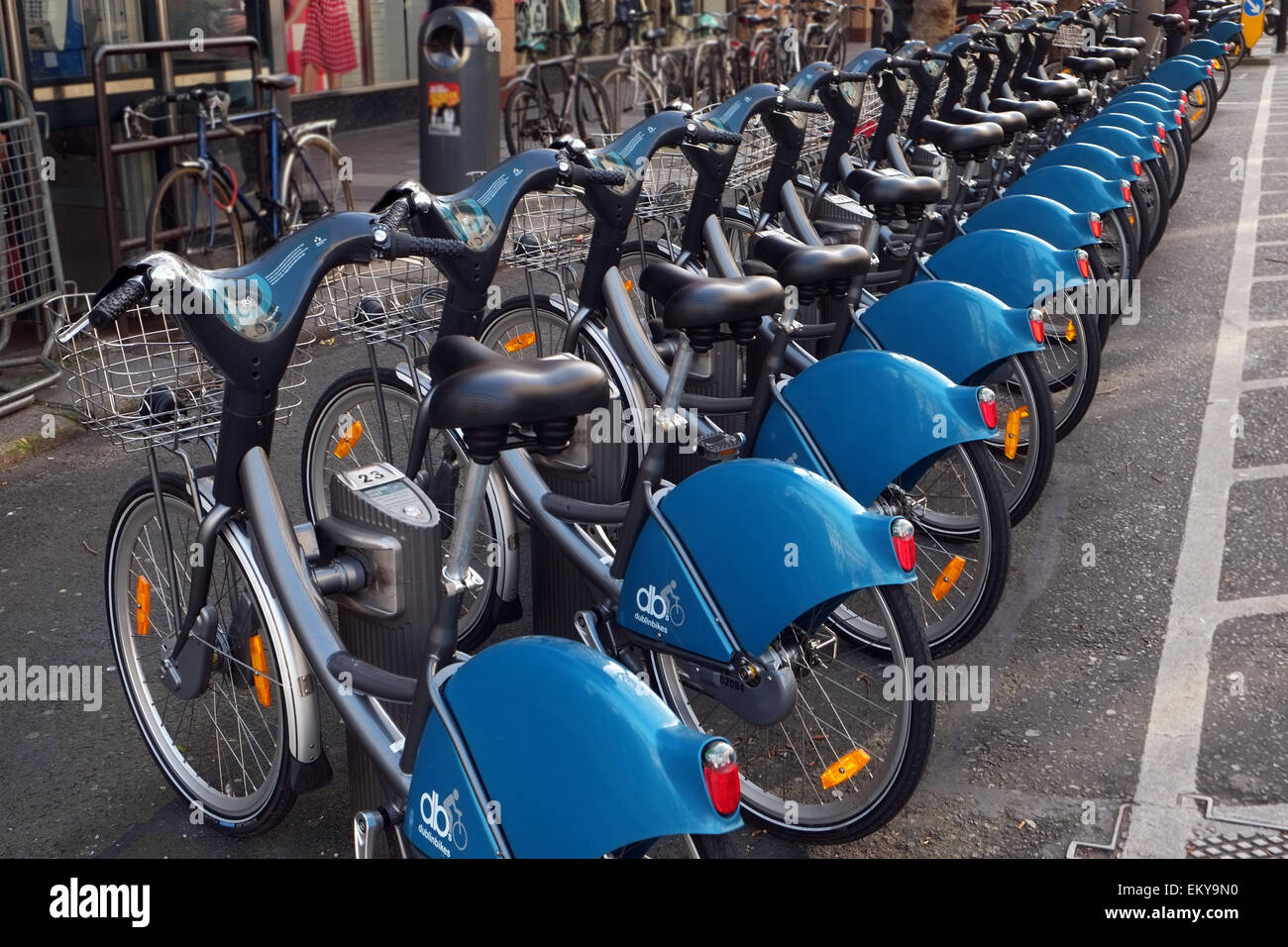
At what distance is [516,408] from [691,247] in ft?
8.59

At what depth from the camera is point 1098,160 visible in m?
6.58

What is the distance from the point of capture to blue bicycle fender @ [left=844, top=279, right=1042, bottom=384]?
410cm

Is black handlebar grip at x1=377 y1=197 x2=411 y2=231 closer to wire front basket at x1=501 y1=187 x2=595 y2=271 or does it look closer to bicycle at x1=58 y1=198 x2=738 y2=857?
bicycle at x1=58 y1=198 x2=738 y2=857

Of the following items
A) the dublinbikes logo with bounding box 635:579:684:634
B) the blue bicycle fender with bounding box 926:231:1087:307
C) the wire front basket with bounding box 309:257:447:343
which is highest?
the wire front basket with bounding box 309:257:447:343

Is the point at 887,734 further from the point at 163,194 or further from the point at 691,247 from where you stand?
the point at 163,194

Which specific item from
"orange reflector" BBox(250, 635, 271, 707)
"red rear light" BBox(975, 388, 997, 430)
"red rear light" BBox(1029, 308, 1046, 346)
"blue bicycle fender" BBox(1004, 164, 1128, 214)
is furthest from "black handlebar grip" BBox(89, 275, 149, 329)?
"blue bicycle fender" BBox(1004, 164, 1128, 214)

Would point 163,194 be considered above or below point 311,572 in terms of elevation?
above

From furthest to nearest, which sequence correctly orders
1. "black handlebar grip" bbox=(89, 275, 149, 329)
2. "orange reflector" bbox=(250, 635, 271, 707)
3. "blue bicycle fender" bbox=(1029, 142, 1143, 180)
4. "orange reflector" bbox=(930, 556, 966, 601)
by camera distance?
1. "blue bicycle fender" bbox=(1029, 142, 1143, 180)
2. "orange reflector" bbox=(930, 556, 966, 601)
3. "orange reflector" bbox=(250, 635, 271, 707)
4. "black handlebar grip" bbox=(89, 275, 149, 329)

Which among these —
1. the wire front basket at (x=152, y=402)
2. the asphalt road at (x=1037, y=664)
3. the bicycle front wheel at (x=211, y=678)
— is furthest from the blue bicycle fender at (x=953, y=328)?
the bicycle front wheel at (x=211, y=678)

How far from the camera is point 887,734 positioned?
3334 millimetres

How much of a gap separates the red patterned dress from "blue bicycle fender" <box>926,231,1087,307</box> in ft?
31.2

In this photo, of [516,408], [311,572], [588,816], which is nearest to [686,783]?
[588,816]

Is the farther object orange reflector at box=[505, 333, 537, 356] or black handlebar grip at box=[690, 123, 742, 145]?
orange reflector at box=[505, 333, 537, 356]

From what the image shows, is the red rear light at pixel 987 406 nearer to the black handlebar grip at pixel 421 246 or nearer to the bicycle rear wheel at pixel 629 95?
the black handlebar grip at pixel 421 246
